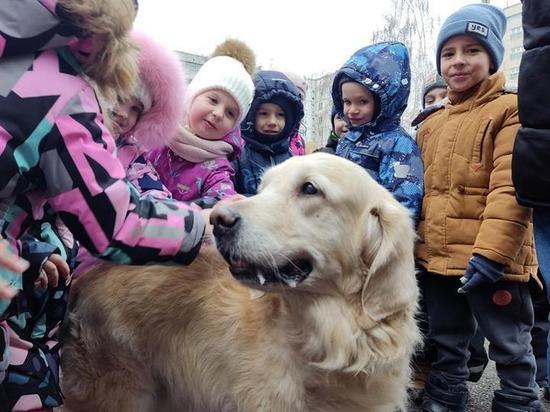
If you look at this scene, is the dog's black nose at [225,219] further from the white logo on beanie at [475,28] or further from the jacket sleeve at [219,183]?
the white logo on beanie at [475,28]

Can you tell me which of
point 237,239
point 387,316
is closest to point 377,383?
point 387,316

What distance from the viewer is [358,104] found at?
3221 mm

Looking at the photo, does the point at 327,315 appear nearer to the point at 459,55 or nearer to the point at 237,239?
the point at 237,239

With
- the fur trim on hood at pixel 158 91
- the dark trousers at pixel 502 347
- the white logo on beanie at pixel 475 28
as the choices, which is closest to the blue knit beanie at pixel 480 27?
the white logo on beanie at pixel 475 28

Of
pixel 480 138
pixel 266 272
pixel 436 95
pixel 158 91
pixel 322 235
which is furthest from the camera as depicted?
pixel 436 95

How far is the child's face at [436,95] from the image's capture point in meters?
5.52

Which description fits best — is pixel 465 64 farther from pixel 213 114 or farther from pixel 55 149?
pixel 55 149

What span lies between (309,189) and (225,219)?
14.6 inches

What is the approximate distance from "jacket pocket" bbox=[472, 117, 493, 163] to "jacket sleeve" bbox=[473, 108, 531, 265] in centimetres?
12

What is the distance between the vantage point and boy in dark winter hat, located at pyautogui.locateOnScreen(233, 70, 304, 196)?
3.61 m

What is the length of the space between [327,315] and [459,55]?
1870 mm

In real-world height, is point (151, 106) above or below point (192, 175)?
above

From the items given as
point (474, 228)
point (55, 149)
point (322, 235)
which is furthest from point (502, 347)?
point (55, 149)

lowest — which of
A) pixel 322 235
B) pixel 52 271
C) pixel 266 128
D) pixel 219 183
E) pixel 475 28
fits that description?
pixel 219 183
